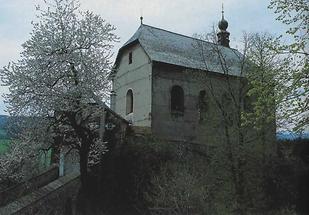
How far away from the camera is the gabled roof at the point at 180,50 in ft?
97.3

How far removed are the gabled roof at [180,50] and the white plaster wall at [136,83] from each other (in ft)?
2.25

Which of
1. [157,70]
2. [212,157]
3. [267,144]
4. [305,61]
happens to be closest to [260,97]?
[305,61]

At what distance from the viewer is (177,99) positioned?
32.0 m

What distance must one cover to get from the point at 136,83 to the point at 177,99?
3166 millimetres

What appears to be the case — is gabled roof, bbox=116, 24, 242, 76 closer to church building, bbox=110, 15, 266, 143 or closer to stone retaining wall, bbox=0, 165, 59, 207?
church building, bbox=110, 15, 266, 143

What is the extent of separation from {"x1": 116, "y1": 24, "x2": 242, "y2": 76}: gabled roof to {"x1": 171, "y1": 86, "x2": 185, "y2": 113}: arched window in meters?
1.80

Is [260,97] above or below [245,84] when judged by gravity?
below

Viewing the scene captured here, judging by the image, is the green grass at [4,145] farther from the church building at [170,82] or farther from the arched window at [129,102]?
the arched window at [129,102]

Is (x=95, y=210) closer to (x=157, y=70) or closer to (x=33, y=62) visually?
(x=33, y=62)

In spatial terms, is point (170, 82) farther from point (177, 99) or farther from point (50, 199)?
point (50, 199)

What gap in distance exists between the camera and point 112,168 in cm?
2478

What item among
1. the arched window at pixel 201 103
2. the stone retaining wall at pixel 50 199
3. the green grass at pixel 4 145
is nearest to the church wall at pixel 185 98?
the arched window at pixel 201 103

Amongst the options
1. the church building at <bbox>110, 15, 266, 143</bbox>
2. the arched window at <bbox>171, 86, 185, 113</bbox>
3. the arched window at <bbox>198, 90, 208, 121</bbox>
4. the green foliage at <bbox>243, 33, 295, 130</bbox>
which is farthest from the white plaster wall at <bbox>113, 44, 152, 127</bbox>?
A: the green foliage at <bbox>243, 33, 295, 130</bbox>

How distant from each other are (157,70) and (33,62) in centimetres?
1120
